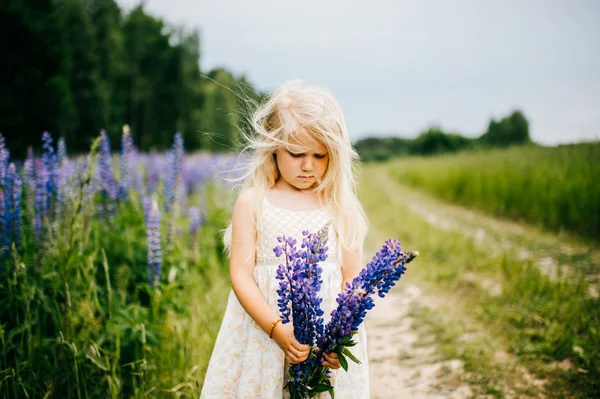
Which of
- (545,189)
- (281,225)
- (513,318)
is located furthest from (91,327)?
(545,189)

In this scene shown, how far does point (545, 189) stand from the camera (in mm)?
7105

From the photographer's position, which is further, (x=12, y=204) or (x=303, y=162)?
(x=12, y=204)

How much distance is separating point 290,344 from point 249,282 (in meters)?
0.36

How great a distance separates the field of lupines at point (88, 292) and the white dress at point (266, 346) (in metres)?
0.31

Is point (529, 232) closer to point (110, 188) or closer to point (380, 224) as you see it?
point (380, 224)

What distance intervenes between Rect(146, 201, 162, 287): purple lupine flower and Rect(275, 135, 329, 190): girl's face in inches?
40.7

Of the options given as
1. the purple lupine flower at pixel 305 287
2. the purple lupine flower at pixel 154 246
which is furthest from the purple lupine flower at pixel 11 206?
the purple lupine flower at pixel 305 287

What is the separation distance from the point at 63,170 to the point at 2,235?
758 millimetres

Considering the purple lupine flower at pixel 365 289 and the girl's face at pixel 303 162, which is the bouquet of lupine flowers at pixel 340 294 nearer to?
the purple lupine flower at pixel 365 289

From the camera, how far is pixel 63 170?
2.90 m

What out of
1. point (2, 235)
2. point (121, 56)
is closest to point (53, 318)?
point (2, 235)

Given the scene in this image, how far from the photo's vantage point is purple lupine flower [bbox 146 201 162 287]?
2.51m

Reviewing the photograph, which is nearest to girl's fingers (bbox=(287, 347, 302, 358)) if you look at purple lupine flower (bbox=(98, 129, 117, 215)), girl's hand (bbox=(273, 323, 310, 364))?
girl's hand (bbox=(273, 323, 310, 364))

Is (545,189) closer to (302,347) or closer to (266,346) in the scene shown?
(266,346)
